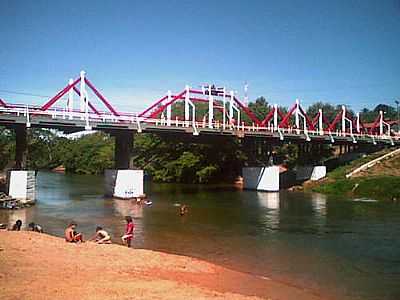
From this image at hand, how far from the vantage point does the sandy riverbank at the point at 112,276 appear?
14.1 metres

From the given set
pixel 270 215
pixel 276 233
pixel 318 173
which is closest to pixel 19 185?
pixel 270 215

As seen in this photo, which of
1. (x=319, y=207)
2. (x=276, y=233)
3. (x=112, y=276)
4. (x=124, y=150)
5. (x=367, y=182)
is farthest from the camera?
(x=367, y=182)

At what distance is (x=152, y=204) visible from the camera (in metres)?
51.4

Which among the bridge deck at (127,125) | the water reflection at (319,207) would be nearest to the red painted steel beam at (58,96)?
the bridge deck at (127,125)

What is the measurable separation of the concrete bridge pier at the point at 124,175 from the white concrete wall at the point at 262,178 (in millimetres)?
25493

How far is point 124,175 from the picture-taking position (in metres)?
57.5

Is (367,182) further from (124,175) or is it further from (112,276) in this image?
(112,276)

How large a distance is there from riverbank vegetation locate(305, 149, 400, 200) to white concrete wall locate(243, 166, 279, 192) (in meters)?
5.98

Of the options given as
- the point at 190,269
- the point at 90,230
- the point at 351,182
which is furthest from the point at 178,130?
the point at 190,269

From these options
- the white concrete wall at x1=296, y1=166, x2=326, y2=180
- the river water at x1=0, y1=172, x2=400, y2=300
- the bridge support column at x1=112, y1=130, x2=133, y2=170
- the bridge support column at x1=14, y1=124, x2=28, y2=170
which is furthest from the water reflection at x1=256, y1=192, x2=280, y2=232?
the white concrete wall at x1=296, y1=166, x2=326, y2=180

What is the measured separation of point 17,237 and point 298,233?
18.3m

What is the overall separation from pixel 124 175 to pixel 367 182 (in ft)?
117

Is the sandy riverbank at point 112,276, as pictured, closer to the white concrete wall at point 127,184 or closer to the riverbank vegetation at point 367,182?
the white concrete wall at point 127,184

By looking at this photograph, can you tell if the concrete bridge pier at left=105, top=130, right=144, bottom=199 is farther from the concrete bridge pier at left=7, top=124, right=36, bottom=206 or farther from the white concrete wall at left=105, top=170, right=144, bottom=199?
the concrete bridge pier at left=7, top=124, right=36, bottom=206
